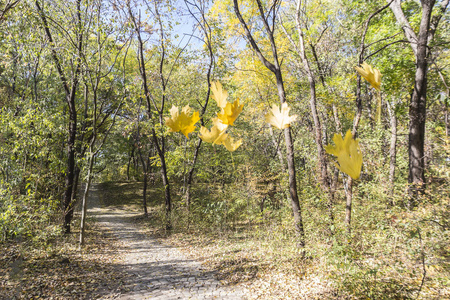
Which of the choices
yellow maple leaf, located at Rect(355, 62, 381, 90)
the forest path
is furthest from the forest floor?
yellow maple leaf, located at Rect(355, 62, 381, 90)

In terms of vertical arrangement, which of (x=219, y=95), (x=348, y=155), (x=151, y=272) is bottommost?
(x=151, y=272)

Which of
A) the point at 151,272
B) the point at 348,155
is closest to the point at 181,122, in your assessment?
the point at 348,155

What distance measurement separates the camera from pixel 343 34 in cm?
819

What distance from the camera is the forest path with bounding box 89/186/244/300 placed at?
13.8 ft

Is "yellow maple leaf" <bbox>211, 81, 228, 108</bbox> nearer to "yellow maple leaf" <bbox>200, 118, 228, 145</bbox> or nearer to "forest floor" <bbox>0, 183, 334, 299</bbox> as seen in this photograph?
"yellow maple leaf" <bbox>200, 118, 228, 145</bbox>

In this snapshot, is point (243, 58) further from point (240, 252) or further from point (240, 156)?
point (240, 252)

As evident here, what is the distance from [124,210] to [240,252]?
42.8 feet

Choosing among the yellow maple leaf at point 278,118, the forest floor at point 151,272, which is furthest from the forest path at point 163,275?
the yellow maple leaf at point 278,118

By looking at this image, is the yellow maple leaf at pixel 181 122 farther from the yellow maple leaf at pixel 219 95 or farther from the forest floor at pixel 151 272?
the forest floor at pixel 151 272

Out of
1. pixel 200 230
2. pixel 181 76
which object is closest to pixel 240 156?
pixel 200 230

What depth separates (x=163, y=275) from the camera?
5.07 metres

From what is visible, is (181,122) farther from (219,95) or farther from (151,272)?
(151,272)

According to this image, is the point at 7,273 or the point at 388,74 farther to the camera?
the point at 388,74

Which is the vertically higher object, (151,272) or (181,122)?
(181,122)
